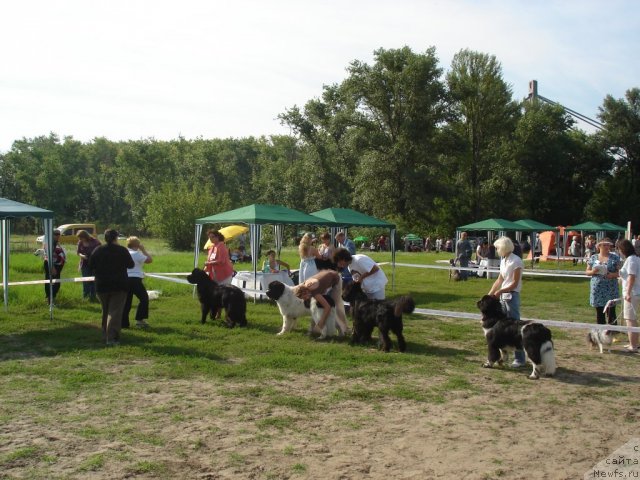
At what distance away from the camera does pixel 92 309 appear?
39.3ft

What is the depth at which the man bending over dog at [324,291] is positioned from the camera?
8.73 m

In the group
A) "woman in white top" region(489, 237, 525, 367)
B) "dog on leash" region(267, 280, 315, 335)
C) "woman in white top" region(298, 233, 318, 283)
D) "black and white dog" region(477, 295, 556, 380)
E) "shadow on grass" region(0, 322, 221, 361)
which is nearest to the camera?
"black and white dog" region(477, 295, 556, 380)

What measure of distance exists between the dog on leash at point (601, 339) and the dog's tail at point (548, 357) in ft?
6.66

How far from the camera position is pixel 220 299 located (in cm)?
1034

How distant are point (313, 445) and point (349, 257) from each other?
4.33 meters

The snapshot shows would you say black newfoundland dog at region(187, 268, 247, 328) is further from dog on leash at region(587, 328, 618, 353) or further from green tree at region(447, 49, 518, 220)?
green tree at region(447, 49, 518, 220)

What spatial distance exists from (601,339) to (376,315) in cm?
333

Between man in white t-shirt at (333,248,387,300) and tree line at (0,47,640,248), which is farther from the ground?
tree line at (0,47,640,248)

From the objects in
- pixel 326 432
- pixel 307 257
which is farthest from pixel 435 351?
pixel 326 432

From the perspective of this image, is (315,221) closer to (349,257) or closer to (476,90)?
(349,257)

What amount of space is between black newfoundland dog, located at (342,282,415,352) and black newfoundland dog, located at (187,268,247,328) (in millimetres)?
2162

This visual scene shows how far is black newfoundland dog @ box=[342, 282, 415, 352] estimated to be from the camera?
25.8 feet

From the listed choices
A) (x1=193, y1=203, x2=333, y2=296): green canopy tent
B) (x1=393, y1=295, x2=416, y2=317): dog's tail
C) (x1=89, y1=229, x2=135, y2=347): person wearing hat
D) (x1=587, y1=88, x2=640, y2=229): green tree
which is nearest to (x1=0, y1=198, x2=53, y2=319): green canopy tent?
(x1=89, y1=229, x2=135, y2=347): person wearing hat

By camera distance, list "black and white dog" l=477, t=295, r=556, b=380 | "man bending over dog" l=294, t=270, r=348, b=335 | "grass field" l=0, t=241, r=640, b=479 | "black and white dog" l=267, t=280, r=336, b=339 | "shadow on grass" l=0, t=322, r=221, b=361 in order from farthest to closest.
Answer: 1. "black and white dog" l=267, t=280, r=336, b=339
2. "man bending over dog" l=294, t=270, r=348, b=335
3. "shadow on grass" l=0, t=322, r=221, b=361
4. "black and white dog" l=477, t=295, r=556, b=380
5. "grass field" l=0, t=241, r=640, b=479
